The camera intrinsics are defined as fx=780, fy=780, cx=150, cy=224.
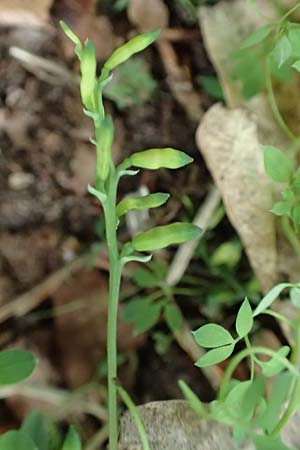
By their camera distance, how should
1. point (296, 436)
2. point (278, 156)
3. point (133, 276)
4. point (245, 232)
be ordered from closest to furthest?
point (278, 156) → point (296, 436) → point (245, 232) → point (133, 276)

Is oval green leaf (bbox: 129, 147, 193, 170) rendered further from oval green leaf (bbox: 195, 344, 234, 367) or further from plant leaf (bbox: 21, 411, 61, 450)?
plant leaf (bbox: 21, 411, 61, 450)

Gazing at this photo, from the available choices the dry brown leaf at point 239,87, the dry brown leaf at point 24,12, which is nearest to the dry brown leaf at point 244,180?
the dry brown leaf at point 239,87

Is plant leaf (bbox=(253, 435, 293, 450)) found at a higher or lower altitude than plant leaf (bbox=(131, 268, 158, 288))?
higher

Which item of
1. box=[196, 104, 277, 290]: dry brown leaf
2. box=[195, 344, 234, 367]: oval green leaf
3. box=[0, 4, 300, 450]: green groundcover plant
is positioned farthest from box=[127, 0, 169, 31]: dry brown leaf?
box=[195, 344, 234, 367]: oval green leaf

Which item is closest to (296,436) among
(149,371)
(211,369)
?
(211,369)

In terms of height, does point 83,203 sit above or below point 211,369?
above

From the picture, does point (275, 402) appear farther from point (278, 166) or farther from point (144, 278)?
point (144, 278)

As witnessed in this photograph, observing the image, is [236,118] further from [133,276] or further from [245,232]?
[133,276]
